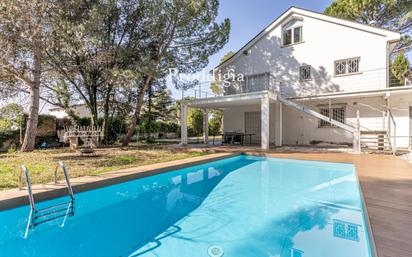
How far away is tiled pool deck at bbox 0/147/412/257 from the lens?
102 inches

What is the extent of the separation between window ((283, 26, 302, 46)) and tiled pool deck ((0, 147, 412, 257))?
9.20 meters

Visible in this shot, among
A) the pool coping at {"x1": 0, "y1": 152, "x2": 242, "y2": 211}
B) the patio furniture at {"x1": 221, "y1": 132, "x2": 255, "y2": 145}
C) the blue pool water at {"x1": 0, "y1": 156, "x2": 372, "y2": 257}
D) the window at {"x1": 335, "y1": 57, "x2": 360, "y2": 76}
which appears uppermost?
the window at {"x1": 335, "y1": 57, "x2": 360, "y2": 76}

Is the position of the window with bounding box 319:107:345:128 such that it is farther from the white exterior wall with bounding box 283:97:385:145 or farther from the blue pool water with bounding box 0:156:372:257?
the blue pool water with bounding box 0:156:372:257

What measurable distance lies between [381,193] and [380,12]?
17736mm

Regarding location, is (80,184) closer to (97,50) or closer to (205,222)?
(205,222)

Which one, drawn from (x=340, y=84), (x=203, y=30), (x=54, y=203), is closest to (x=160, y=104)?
(x=203, y=30)

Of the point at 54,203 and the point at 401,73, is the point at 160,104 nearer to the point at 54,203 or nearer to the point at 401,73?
the point at 54,203

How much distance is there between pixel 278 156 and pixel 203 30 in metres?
9.61

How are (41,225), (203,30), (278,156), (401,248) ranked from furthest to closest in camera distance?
(203,30) < (278,156) < (41,225) < (401,248)

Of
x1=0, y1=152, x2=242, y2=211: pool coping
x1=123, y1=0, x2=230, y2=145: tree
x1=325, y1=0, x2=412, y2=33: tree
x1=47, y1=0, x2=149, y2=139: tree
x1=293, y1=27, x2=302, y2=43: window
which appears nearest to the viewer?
x1=0, y1=152, x2=242, y2=211: pool coping

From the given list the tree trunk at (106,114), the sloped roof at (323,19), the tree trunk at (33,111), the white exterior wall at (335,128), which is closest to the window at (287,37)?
the sloped roof at (323,19)

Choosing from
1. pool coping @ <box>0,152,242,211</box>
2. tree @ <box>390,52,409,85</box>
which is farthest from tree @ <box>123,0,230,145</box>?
tree @ <box>390,52,409,85</box>

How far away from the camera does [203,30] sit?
1418cm

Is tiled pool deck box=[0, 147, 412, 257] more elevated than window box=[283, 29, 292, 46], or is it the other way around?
window box=[283, 29, 292, 46]
